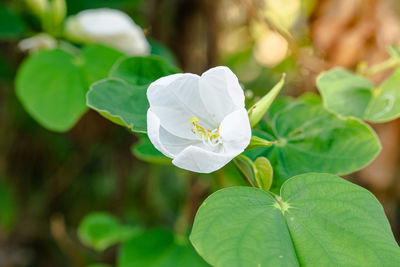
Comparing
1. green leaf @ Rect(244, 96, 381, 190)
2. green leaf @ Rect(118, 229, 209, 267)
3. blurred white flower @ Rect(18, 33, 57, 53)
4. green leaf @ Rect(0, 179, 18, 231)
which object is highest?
green leaf @ Rect(244, 96, 381, 190)

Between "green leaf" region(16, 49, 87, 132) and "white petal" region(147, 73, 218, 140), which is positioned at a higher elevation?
"white petal" region(147, 73, 218, 140)

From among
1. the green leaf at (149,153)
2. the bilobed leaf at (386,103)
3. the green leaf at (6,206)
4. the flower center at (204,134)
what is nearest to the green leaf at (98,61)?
the green leaf at (149,153)

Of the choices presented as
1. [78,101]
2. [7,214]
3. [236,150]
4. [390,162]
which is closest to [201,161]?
[236,150]

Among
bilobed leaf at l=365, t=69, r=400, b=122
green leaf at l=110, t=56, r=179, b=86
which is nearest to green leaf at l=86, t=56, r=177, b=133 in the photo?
green leaf at l=110, t=56, r=179, b=86

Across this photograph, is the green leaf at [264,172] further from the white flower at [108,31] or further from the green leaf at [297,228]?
the white flower at [108,31]

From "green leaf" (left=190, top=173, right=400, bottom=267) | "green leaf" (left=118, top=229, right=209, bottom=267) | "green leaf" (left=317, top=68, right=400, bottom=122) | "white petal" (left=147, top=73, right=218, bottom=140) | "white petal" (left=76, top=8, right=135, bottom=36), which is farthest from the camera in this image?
"white petal" (left=76, top=8, right=135, bottom=36)

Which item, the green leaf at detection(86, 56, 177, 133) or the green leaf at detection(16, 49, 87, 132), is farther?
the green leaf at detection(16, 49, 87, 132)

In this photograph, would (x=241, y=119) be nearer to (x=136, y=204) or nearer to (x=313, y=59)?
(x=313, y=59)

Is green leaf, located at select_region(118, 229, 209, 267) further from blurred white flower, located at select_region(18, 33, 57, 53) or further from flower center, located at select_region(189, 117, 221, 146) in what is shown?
blurred white flower, located at select_region(18, 33, 57, 53)
